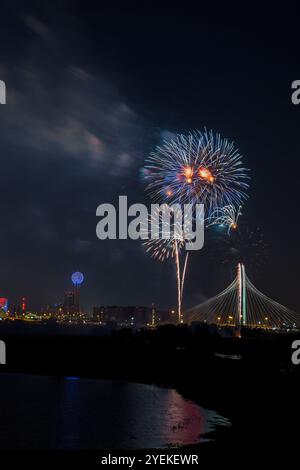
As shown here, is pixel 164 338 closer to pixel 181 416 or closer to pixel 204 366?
pixel 204 366

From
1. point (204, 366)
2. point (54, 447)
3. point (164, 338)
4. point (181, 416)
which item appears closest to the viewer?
point (54, 447)
